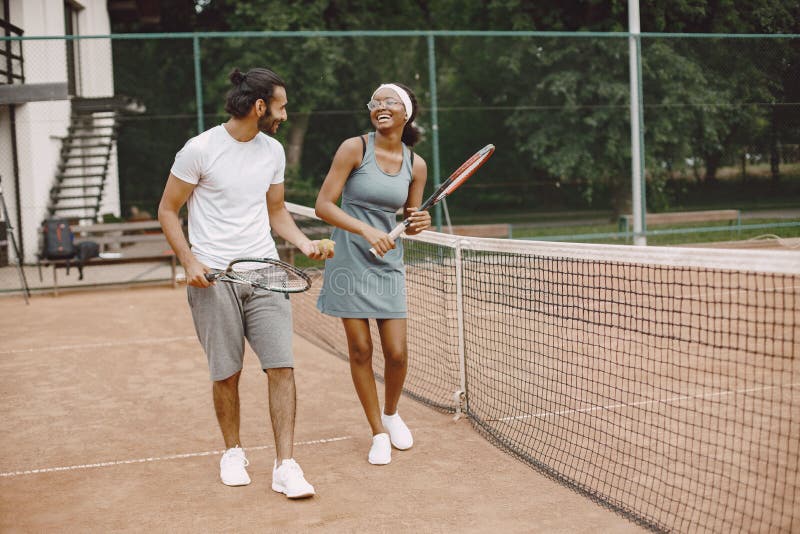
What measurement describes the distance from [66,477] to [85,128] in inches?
475

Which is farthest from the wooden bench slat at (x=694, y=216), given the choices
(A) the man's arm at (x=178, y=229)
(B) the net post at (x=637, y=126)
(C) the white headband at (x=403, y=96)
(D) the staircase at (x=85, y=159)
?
(A) the man's arm at (x=178, y=229)

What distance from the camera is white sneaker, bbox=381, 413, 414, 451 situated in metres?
4.46

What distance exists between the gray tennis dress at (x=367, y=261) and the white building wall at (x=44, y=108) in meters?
9.37

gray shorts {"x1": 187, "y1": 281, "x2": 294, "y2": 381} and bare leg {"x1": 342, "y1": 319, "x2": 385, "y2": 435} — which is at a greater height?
gray shorts {"x1": 187, "y1": 281, "x2": 294, "y2": 381}

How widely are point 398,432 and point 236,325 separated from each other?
1095 mm

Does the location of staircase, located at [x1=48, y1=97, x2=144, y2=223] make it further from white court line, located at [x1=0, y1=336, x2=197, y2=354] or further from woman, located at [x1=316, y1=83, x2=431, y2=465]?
woman, located at [x1=316, y1=83, x2=431, y2=465]

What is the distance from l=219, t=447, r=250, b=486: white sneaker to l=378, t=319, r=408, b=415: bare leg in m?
0.83

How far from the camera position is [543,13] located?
17734 millimetres

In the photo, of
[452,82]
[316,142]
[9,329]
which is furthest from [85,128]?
[9,329]

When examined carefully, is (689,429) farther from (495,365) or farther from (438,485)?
A: (495,365)

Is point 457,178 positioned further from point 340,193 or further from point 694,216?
point 694,216

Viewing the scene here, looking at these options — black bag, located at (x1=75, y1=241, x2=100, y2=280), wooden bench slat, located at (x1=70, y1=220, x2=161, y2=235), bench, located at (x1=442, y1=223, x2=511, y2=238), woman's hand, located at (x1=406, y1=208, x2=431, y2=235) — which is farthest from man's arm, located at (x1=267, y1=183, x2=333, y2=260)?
bench, located at (x1=442, y1=223, x2=511, y2=238)

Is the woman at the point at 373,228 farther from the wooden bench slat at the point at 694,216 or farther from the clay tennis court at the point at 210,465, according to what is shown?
the wooden bench slat at the point at 694,216

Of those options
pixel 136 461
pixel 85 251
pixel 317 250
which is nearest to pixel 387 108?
pixel 317 250
